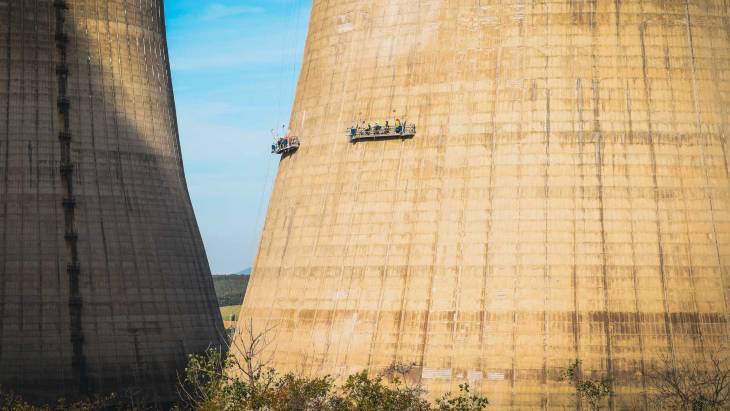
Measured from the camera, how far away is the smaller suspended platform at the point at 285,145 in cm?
4297

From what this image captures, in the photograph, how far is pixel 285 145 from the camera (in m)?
43.5

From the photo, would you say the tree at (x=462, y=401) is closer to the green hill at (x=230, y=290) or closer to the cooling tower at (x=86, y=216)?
the cooling tower at (x=86, y=216)

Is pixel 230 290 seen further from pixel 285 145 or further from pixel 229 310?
pixel 285 145

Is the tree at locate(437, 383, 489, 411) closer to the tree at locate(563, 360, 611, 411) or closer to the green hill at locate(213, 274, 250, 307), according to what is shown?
the tree at locate(563, 360, 611, 411)

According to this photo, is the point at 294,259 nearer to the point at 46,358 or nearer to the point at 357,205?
the point at 357,205

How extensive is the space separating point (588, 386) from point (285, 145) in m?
12.1

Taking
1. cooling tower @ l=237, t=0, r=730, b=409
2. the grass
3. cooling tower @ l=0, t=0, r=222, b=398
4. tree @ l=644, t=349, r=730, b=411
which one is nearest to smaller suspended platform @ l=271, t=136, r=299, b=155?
cooling tower @ l=237, t=0, r=730, b=409

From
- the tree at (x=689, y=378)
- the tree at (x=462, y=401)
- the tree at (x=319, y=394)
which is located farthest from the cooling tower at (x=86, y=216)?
the tree at (x=689, y=378)

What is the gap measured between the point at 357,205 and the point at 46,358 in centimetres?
1305

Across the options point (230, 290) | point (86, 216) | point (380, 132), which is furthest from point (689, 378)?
point (230, 290)

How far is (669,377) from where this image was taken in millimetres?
35875

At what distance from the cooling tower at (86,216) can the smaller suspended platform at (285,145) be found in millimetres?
7599

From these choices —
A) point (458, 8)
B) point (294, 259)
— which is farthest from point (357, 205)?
point (458, 8)

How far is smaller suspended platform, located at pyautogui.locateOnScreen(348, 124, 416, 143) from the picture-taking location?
39531mm
